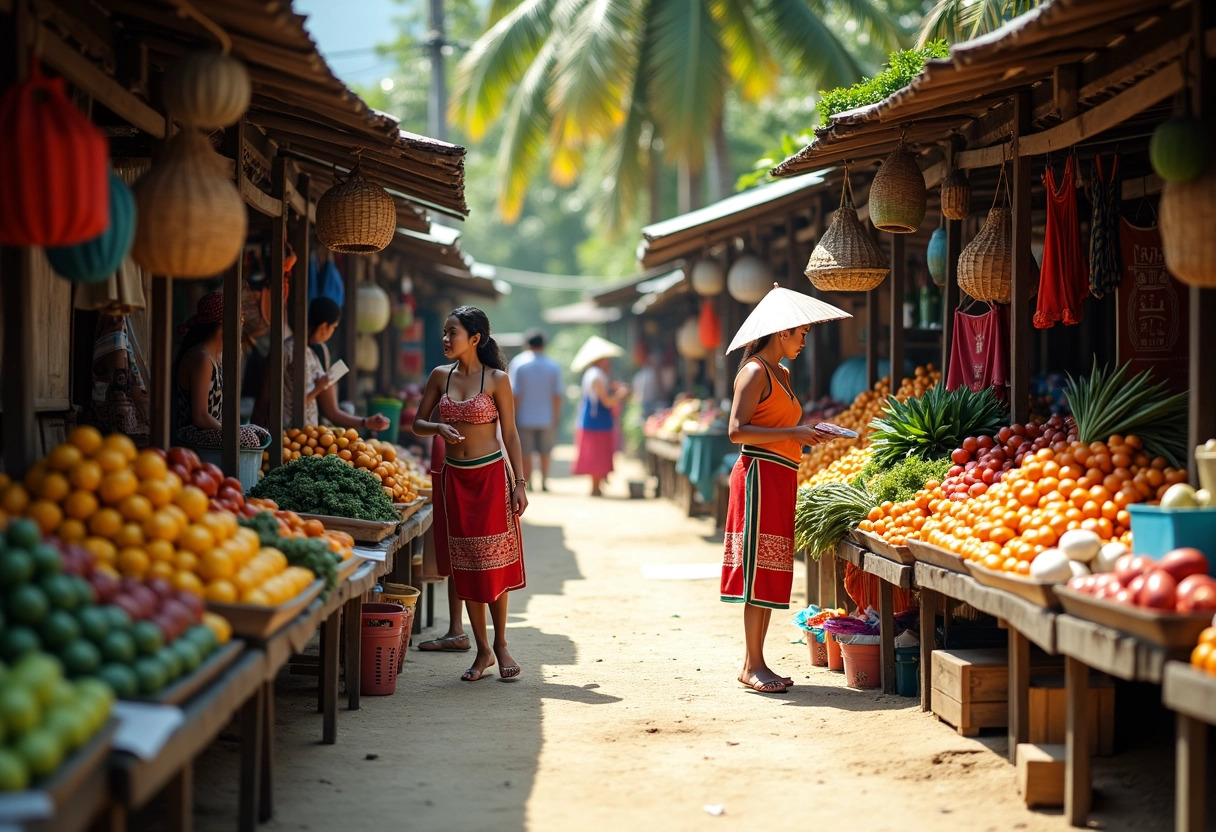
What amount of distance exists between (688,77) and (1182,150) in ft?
49.1

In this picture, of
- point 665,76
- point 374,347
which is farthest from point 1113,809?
point 665,76

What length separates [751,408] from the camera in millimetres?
6570

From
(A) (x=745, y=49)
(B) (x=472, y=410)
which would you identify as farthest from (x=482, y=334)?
(A) (x=745, y=49)

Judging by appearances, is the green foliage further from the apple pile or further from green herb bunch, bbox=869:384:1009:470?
the apple pile

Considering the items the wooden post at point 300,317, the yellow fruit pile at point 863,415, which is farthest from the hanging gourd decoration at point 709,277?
the wooden post at point 300,317

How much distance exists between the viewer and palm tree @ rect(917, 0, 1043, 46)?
965cm

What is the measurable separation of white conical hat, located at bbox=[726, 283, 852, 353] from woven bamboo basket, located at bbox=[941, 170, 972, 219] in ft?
4.79

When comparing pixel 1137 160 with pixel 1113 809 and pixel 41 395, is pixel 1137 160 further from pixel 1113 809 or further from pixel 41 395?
pixel 41 395

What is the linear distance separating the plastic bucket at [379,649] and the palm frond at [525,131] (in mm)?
16503

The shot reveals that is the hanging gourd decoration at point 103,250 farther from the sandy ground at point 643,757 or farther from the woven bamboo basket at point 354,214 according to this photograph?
the woven bamboo basket at point 354,214

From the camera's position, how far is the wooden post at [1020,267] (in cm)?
673

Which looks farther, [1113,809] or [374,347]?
[374,347]

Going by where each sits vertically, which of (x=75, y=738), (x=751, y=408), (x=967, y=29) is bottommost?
(x=75, y=738)

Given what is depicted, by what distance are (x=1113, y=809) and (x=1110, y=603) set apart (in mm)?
1038
